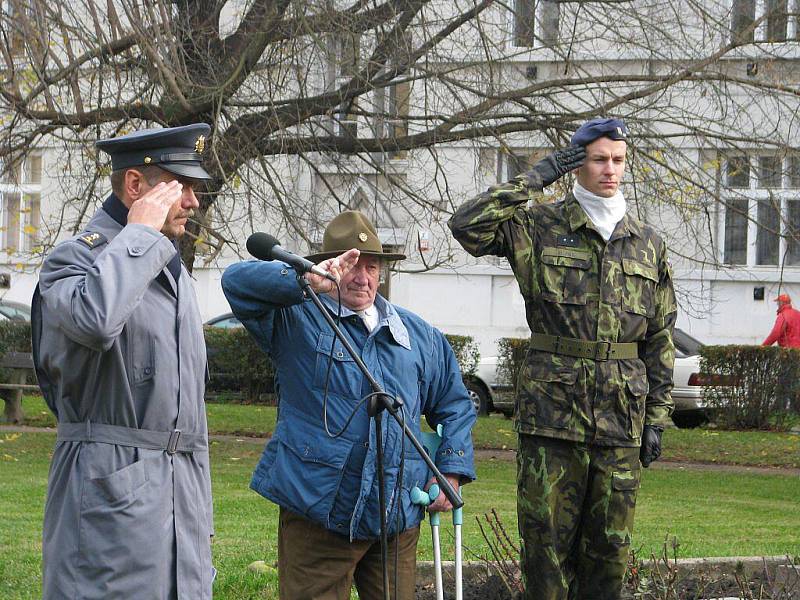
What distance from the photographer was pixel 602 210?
17.7 ft

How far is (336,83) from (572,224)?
762 cm

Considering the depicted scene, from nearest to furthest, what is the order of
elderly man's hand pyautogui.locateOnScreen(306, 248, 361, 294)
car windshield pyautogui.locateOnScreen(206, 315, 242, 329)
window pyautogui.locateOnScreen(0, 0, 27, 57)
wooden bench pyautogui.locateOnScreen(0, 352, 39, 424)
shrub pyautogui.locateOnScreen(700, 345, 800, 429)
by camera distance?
elderly man's hand pyautogui.locateOnScreen(306, 248, 361, 294), window pyautogui.locateOnScreen(0, 0, 27, 57), wooden bench pyautogui.locateOnScreen(0, 352, 39, 424), shrub pyautogui.locateOnScreen(700, 345, 800, 429), car windshield pyautogui.locateOnScreen(206, 315, 242, 329)

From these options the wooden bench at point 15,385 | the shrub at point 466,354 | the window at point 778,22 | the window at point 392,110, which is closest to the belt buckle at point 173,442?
the window at point 392,110

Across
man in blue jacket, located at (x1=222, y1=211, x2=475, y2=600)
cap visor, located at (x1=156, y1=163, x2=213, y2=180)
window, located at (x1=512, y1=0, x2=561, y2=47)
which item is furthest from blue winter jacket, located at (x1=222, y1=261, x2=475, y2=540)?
window, located at (x1=512, y1=0, x2=561, y2=47)

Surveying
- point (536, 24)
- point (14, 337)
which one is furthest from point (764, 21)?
point (14, 337)

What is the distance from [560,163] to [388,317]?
3.74ft

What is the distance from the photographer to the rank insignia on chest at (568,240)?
17.6 ft

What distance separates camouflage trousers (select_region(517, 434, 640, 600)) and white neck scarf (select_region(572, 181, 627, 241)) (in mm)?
933

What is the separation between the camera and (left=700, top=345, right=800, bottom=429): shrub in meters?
18.3

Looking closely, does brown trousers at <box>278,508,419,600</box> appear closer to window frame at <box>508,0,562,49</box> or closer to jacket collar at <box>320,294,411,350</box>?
jacket collar at <box>320,294,411,350</box>

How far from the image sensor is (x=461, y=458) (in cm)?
493

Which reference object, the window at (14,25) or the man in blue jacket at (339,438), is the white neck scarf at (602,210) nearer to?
the man in blue jacket at (339,438)

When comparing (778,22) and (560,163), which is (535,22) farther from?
(560,163)

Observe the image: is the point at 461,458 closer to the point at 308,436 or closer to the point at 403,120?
the point at 308,436
